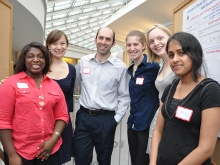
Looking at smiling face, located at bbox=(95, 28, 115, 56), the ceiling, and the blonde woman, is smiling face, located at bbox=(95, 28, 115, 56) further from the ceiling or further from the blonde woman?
the ceiling

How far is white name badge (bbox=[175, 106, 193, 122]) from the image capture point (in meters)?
1.09

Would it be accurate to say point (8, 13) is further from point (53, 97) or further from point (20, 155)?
point (20, 155)

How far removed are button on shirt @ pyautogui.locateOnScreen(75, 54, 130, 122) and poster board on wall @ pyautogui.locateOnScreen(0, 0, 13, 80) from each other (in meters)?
0.77

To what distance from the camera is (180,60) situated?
118 centimetres

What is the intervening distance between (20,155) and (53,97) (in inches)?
19.1

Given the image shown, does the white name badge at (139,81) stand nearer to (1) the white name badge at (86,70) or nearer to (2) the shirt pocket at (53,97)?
(1) the white name badge at (86,70)

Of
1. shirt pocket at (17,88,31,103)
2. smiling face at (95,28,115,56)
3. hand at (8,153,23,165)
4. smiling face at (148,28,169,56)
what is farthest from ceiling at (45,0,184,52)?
hand at (8,153,23,165)

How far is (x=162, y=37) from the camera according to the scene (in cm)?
190

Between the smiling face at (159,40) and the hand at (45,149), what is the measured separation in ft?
4.17

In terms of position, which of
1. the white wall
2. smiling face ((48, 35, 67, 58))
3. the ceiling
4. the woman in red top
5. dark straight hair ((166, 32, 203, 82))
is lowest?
the woman in red top

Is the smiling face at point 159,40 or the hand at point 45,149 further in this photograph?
the smiling face at point 159,40

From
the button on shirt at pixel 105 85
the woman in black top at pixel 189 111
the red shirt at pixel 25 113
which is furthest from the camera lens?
the button on shirt at pixel 105 85

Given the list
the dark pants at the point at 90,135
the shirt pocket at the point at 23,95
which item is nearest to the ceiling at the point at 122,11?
the dark pants at the point at 90,135

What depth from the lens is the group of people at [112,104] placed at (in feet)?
3.65
